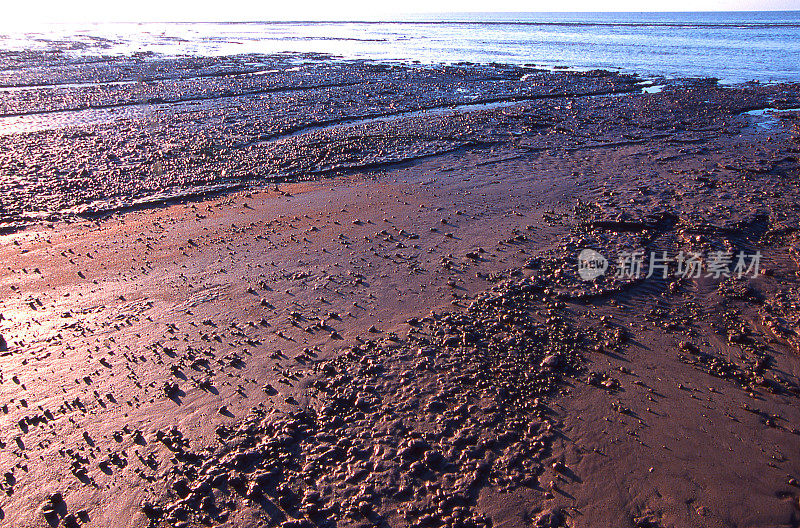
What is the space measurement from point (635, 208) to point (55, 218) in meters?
12.6

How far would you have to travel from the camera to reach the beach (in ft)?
15.5

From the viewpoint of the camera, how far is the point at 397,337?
22.5 ft

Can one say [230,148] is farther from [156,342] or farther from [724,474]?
[724,474]

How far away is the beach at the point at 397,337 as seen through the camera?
15.5ft

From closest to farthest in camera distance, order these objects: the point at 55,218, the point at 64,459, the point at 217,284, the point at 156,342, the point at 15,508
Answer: the point at 15,508 → the point at 64,459 → the point at 156,342 → the point at 217,284 → the point at 55,218

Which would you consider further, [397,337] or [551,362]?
[397,337]

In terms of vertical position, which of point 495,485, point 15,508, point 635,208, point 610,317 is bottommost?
point 15,508

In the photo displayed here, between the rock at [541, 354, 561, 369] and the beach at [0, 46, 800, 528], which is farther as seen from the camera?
the rock at [541, 354, 561, 369]

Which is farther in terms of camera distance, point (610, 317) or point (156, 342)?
point (610, 317)

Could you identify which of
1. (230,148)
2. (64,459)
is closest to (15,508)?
(64,459)

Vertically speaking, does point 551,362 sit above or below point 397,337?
above

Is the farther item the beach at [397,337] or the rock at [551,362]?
the rock at [551,362]

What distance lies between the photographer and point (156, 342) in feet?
22.2

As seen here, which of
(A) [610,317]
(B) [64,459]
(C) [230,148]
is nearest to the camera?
(B) [64,459]
